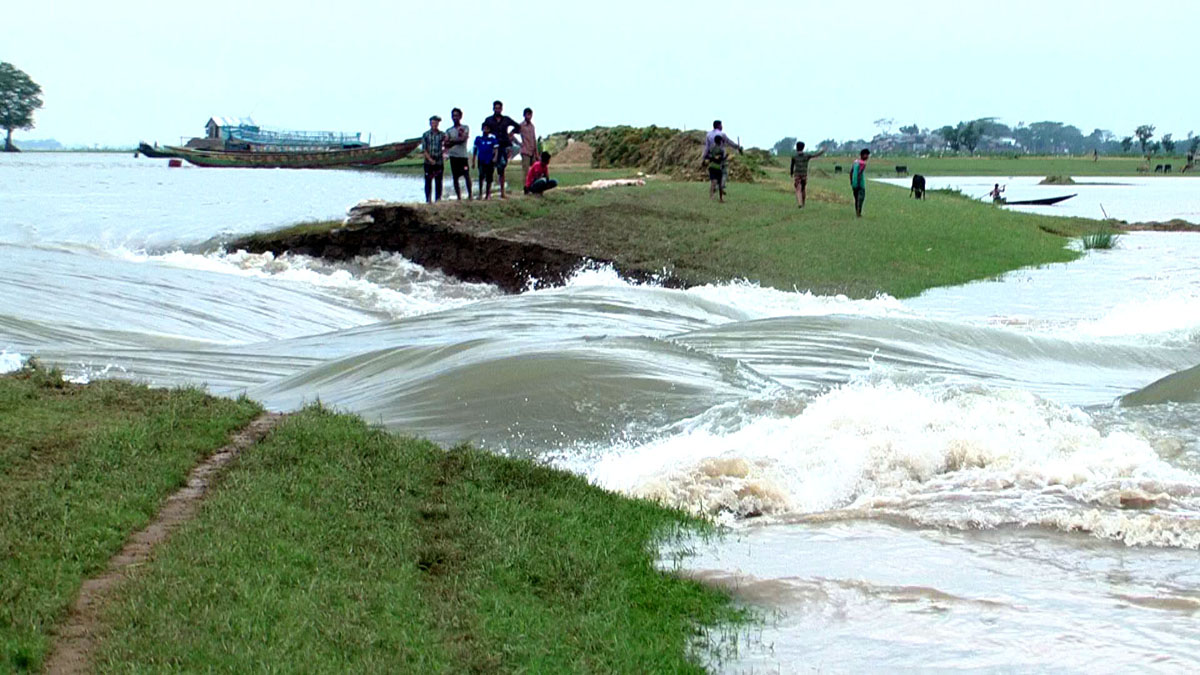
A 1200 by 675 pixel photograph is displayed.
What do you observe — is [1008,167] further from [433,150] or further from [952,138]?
[433,150]

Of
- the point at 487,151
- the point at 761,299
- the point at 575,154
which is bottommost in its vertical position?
the point at 761,299

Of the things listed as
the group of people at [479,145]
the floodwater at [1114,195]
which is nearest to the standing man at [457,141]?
the group of people at [479,145]

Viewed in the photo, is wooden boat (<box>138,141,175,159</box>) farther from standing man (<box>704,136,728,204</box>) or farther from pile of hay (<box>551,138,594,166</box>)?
standing man (<box>704,136,728,204</box>)

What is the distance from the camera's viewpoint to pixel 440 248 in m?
20.9

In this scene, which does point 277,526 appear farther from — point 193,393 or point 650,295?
point 650,295

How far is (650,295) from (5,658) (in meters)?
12.1

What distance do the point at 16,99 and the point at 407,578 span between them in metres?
136

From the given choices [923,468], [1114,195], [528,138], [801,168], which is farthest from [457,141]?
[1114,195]

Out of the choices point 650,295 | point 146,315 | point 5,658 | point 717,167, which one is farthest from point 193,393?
point 717,167

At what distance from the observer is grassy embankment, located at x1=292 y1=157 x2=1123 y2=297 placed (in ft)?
65.9

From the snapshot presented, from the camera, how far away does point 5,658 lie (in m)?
4.44

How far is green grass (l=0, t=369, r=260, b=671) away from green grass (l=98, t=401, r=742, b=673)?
0.93 ft

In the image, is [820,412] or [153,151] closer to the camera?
[820,412]

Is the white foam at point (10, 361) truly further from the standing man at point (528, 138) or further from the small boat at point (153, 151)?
the small boat at point (153, 151)
